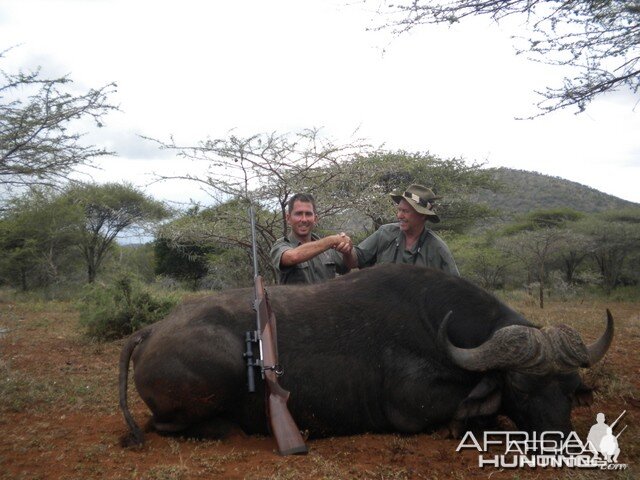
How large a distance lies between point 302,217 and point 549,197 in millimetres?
40208

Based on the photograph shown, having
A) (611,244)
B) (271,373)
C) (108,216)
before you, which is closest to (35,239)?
(108,216)

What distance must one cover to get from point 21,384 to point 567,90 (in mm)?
6291

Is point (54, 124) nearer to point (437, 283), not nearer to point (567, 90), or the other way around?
point (437, 283)

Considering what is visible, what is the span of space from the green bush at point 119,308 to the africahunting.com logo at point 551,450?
668 cm

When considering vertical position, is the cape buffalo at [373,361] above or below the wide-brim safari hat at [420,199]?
below

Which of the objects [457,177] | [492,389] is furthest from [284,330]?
[457,177]

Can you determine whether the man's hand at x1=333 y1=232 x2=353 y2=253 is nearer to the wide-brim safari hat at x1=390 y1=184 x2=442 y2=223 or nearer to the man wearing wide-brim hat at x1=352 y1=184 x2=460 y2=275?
the man wearing wide-brim hat at x1=352 y1=184 x2=460 y2=275

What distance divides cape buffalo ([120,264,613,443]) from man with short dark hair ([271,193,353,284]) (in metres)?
0.50

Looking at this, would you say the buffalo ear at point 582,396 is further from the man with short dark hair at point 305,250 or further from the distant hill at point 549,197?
the distant hill at point 549,197

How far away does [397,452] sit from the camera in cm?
392

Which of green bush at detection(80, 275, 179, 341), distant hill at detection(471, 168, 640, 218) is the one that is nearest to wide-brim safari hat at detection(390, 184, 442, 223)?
green bush at detection(80, 275, 179, 341)

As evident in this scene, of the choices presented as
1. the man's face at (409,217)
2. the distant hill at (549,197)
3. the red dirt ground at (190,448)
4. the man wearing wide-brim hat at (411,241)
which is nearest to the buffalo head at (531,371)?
the red dirt ground at (190,448)

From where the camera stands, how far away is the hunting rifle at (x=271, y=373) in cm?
378

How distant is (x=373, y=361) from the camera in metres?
4.38
